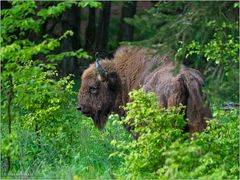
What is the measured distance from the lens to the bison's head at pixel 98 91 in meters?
12.5

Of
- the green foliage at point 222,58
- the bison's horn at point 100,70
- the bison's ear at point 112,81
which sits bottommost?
the bison's ear at point 112,81

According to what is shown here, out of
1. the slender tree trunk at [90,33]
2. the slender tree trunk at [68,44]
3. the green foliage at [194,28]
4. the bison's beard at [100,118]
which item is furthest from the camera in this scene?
the slender tree trunk at [90,33]

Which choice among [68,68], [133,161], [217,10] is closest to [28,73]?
[133,161]

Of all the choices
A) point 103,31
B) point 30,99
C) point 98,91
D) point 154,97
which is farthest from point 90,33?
point 154,97

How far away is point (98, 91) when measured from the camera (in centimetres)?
1258

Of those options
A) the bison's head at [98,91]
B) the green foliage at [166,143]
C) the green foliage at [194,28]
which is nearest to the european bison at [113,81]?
the bison's head at [98,91]

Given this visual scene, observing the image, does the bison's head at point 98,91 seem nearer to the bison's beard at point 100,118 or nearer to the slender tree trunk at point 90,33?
the bison's beard at point 100,118

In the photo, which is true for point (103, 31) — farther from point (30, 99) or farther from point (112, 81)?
point (30, 99)

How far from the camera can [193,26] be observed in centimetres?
838

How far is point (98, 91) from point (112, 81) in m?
0.27

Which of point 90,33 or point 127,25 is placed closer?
point 127,25

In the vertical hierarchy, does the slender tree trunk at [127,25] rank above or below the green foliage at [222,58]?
below

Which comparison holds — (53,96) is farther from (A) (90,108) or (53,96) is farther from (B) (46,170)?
(B) (46,170)

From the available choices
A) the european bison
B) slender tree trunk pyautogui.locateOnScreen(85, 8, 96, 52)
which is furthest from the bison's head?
slender tree trunk pyautogui.locateOnScreen(85, 8, 96, 52)
